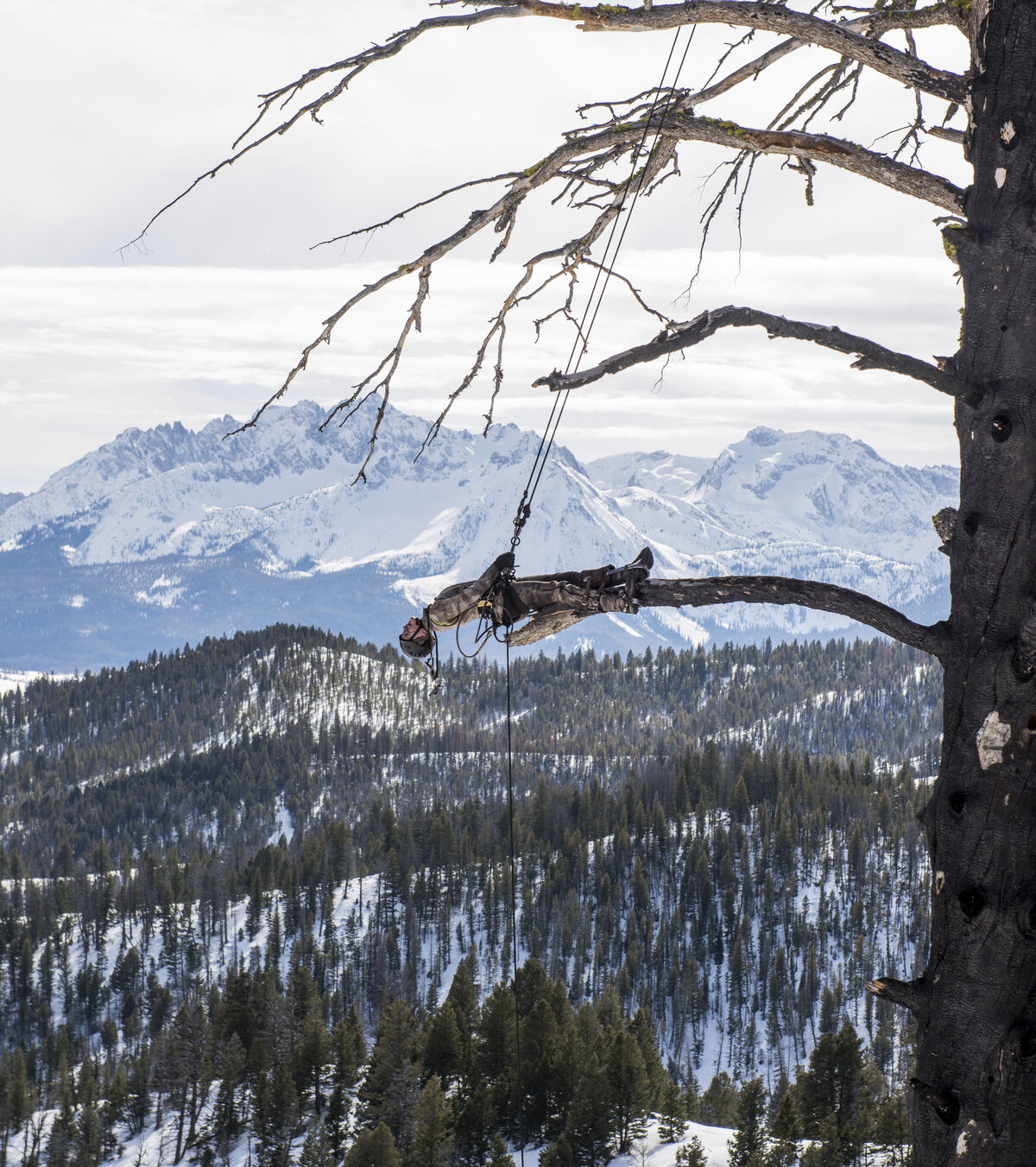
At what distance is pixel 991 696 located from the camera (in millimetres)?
4750

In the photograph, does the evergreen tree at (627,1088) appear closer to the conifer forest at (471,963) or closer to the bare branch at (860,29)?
the conifer forest at (471,963)

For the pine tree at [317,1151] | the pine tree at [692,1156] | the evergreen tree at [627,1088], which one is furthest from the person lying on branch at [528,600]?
the pine tree at [317,1151]

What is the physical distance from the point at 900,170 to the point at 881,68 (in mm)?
516

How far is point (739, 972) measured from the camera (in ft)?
462

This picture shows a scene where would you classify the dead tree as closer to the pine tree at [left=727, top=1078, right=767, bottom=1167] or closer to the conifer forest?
the pine tree at [left=727, top=1078, right=767, bottom=1167]

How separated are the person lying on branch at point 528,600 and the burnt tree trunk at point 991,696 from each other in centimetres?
180

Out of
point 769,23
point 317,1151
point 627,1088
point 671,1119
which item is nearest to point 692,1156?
point 627,1088

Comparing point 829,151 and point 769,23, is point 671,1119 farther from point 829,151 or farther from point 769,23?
point 769,23

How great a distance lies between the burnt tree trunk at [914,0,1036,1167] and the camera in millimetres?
4613

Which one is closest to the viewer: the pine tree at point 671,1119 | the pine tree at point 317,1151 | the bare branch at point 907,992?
the bare branch at point 907,992

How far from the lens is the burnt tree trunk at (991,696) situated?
461cm

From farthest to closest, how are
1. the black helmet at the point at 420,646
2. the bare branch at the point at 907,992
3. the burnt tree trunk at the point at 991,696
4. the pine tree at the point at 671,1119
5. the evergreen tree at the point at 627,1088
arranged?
the pine tree at the point at 671,1119 < the evergreen tree at the point at 627,1088 < the black helmet at the point at 420,646 < the bare branch at the point at 907,992 < the burnt tree trunk at the point at 991,696

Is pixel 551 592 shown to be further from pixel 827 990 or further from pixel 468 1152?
pixel 827 990

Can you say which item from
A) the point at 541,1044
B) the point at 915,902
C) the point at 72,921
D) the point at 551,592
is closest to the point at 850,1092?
the point at 541,1044
